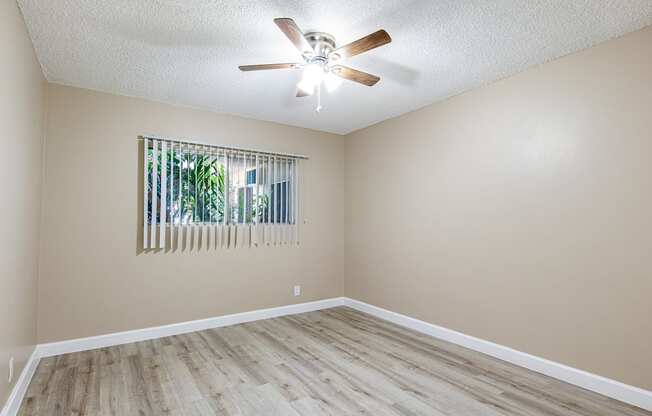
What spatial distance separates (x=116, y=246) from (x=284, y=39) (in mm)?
2625

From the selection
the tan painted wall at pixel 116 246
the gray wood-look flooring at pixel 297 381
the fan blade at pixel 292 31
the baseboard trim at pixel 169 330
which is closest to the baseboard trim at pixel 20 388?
the gray wood-look flooring at pixel 297 381

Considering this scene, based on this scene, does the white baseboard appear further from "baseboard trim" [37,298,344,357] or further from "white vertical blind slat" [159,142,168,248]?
"white vertical blind slat" [159,142,168,248]

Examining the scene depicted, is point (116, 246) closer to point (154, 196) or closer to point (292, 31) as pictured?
point (154, 196)

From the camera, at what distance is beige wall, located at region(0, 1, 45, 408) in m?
1.91

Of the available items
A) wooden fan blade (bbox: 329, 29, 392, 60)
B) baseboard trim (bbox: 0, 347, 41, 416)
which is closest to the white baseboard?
wooden fan blade (bbox: 329, 29, 392, 60)

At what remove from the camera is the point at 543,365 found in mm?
2768

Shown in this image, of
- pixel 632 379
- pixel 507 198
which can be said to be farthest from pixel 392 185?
pixel 632 379

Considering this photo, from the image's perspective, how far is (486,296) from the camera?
10.5 ft

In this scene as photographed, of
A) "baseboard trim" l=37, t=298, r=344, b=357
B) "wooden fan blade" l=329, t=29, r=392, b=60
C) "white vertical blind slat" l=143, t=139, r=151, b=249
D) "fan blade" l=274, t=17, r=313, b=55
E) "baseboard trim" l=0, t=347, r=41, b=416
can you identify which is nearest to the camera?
"fan blade" l=274, t=17, r=313, b=55

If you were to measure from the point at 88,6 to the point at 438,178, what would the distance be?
129 inches

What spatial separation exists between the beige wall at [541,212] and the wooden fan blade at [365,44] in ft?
5.41

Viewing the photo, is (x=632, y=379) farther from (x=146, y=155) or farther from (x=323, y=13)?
(x=146, y=155)

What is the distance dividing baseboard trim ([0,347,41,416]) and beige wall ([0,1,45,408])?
0.22 feet

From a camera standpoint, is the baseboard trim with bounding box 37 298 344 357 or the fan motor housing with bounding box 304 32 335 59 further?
the baseboard trim with bounding box 37 298 344 357
